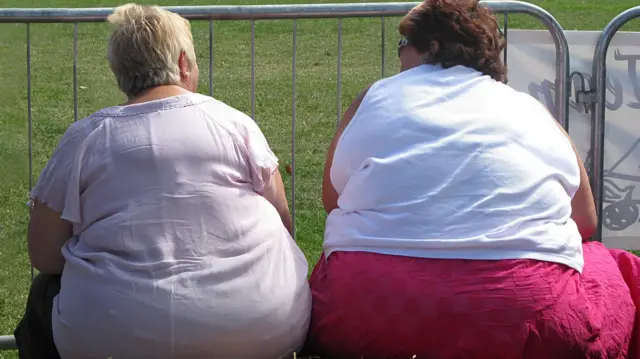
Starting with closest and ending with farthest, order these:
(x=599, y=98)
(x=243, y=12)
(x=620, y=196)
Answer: (x=243, y=12), (x=599, y=98), (x=620, y=196)

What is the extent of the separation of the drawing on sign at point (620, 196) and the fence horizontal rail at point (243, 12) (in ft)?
2.81

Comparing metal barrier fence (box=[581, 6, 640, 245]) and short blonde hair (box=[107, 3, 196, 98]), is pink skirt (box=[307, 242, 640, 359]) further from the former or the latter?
metal barrier fence (box=[581, 6, 640, 245])

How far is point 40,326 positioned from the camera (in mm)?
3416

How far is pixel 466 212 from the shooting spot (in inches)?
132

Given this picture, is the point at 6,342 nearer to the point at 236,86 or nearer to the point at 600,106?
the point at 600,106

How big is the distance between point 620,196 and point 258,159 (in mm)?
2264

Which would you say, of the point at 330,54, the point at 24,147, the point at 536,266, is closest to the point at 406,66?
the point at 536,266

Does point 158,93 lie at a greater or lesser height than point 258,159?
greater

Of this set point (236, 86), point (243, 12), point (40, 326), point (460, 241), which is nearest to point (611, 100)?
point (243, 12)

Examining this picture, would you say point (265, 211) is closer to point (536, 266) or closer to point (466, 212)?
point (466, 212)

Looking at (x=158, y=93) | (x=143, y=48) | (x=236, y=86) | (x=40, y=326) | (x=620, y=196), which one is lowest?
(x=236, y=86)

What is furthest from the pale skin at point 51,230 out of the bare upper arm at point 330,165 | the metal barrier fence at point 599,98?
the metal barrier fence at point 599,98

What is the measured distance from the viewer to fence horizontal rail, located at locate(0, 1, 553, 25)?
171 inches

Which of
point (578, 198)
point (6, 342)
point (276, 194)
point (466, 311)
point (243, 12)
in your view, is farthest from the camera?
point (243, 12)
